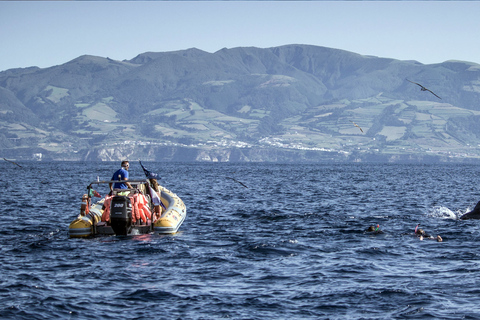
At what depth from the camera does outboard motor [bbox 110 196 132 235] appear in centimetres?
2173

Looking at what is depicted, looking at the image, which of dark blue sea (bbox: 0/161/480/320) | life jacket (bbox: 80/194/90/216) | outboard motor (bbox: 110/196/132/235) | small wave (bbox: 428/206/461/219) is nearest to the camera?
dark blue sea (bbox: 0/161/480/320)

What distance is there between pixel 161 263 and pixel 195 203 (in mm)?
23026

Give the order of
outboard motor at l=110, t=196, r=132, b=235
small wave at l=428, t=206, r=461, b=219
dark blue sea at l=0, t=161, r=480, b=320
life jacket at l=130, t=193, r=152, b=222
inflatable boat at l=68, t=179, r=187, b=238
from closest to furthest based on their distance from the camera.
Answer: dark blue sea at l=0, t=161, r=480, b=320 → outboard motor at l=110, t=196, r=132, b=235 → inflatable boat at l=68, t=179, r=187, b=238 → life jacket at l=130, t=193, r=152, b=222 → small wave at l=428, t=206, r=461, b=219

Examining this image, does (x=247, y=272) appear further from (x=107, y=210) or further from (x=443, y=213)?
(x=443, y=213)

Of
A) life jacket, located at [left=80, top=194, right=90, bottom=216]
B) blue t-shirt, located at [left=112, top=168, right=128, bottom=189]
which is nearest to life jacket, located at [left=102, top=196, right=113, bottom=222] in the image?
blue t-shirt, located at [left=112, top=168, right=128, bottom=189]

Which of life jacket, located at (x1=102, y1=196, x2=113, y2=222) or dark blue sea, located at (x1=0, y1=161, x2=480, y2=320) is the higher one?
life jacket, located at (x1=102, y1=196, x2=113, y2=222)

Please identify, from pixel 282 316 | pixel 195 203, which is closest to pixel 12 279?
pixel 282 316

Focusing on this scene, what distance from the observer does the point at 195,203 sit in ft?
136

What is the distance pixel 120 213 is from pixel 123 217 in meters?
0.18

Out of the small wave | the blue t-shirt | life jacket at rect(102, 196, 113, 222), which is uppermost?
the blue t-shirt

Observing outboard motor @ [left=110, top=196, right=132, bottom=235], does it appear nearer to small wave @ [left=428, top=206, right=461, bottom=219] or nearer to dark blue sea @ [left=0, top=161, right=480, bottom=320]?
dark blue sea @ [left=0, top=161, right=480, bottom=320]

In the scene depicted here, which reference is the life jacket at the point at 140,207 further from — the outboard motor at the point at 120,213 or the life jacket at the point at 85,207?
the life jacket at the point at 85,207

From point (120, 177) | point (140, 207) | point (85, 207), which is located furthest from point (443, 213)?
point (85, 207)

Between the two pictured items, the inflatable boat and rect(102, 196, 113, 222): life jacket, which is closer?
the inflatable boat
